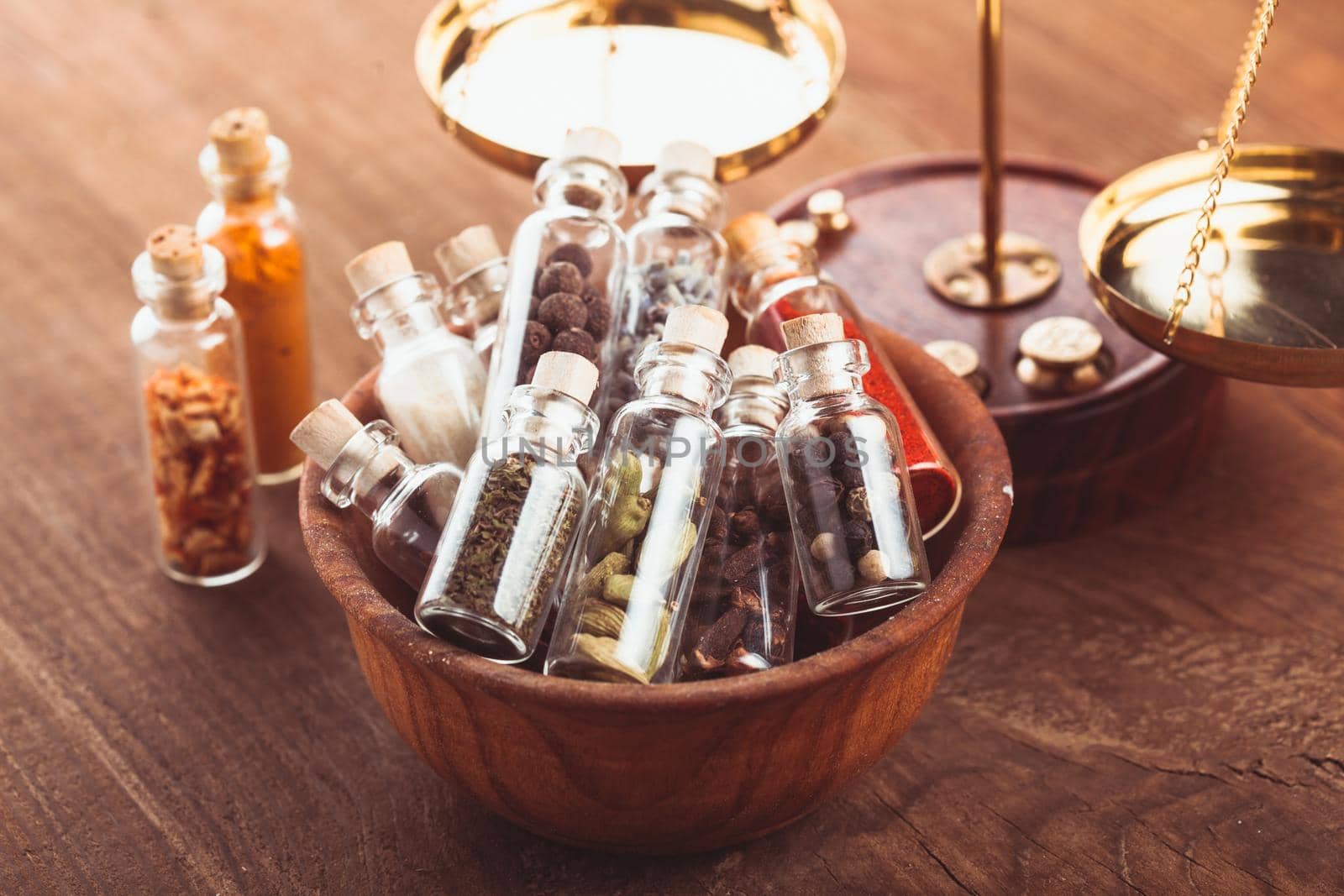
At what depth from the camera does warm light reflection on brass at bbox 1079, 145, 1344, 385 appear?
0.85m

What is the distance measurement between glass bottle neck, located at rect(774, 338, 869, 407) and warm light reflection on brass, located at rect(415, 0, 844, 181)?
0.27m

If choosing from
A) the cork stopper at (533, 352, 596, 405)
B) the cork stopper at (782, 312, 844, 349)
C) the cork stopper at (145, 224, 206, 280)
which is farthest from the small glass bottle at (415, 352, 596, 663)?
the cork stopper at (145, 224, 206, 280)

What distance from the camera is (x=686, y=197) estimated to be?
0.84 meters

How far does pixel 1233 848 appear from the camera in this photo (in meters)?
0.74

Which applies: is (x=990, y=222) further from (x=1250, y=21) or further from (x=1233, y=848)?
(x=1250, y=21)

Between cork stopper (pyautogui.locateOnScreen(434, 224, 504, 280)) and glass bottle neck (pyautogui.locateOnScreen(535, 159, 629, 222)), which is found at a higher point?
glass bottle neck (pyautogui.locateOnScreen(535, 159, 629, 222))

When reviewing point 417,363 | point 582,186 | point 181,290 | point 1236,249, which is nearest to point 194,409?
point 181,290

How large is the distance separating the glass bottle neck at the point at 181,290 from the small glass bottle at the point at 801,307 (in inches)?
13.0

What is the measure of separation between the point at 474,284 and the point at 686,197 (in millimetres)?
143

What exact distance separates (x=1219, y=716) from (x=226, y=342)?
674 mm

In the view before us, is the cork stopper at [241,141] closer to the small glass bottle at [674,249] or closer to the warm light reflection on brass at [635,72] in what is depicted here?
the warm light reflection on brass at [635,72]

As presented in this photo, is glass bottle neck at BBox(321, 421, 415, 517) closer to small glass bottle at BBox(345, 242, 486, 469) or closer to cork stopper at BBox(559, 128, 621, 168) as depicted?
small glass bottle at BBox(345, 242, 486, 469)

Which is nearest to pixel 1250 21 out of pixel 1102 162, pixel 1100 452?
pixel 1102 162

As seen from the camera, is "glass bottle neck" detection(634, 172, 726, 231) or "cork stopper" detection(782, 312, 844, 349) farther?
"glass bottle neck" detection(634, 172, 726, 231)
